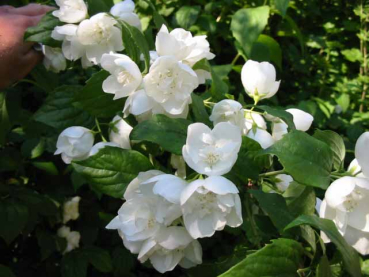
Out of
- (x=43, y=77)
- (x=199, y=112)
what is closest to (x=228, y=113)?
(x=199, y=112)

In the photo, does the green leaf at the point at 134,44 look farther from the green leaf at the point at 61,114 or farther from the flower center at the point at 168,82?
the green leaf at the point at 61,114

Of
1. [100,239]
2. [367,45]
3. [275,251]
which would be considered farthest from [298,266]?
[367,45]

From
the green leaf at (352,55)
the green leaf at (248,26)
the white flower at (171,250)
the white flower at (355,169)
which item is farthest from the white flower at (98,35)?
the green leaf at (352,55)

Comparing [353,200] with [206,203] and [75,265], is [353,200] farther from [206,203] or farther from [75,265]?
[75,265]

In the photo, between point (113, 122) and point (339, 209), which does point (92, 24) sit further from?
point (339, 209)

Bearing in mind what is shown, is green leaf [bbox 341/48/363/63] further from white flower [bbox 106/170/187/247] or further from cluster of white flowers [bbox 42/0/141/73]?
white flower [bbox 106/170/187/247]

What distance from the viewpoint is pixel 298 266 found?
67cm

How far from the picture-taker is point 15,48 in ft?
3.51

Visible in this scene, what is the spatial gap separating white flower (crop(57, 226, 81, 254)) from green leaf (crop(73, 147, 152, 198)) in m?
1.28

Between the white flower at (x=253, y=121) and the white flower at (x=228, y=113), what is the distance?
0.05ft

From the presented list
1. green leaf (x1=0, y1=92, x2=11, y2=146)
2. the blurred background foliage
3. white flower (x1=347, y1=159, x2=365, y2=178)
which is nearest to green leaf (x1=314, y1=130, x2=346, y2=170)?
white flower (x1=347, y1=159, x2=365, y2=178)

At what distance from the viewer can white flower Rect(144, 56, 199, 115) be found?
2.64 ft

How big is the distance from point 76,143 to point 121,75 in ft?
0.63

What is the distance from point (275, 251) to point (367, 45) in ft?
8.62
